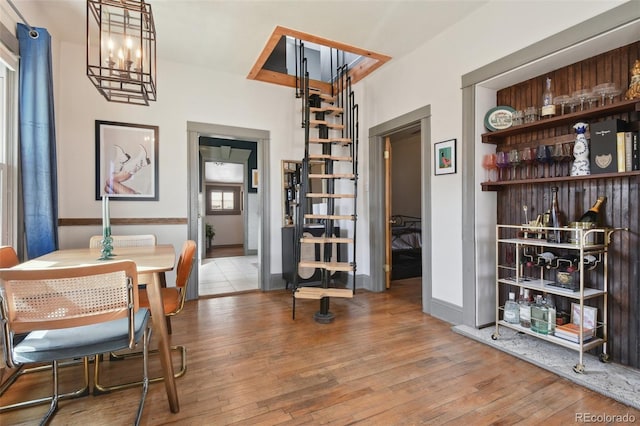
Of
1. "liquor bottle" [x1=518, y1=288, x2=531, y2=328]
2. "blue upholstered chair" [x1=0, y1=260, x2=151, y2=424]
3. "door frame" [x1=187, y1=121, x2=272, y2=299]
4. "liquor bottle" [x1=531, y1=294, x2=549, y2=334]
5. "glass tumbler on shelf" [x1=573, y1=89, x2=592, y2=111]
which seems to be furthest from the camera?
"door frame" [x1=187, y1=121, x2=272, y2=299]

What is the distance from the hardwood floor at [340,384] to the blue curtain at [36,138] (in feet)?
3.65

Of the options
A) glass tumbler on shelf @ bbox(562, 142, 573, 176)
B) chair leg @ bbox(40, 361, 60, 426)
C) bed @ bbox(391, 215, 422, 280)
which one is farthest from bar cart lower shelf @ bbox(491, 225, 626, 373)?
chair leg @ bbox(40, 361, 60, 426)

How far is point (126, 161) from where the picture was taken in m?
3.58

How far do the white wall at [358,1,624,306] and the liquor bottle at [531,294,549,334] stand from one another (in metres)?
0.64

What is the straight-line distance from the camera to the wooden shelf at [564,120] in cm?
200

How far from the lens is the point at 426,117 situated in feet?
10.9

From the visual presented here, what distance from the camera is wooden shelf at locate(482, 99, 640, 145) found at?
200 centimetres

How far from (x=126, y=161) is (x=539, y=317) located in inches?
171

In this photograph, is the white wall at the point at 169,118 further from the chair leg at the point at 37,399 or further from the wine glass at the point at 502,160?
the wine glass at the point at 502,160

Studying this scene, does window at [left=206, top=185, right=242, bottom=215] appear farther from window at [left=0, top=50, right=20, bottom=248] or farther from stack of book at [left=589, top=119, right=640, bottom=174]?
stack of book at [left=589, top=119, right=640, bottom=174]

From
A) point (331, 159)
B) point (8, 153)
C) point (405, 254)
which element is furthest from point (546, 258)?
point (8, 153)

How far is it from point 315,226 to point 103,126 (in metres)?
2.74

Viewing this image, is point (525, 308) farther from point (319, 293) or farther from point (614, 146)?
point (319, 293)

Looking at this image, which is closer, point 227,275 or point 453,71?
point 453,71
